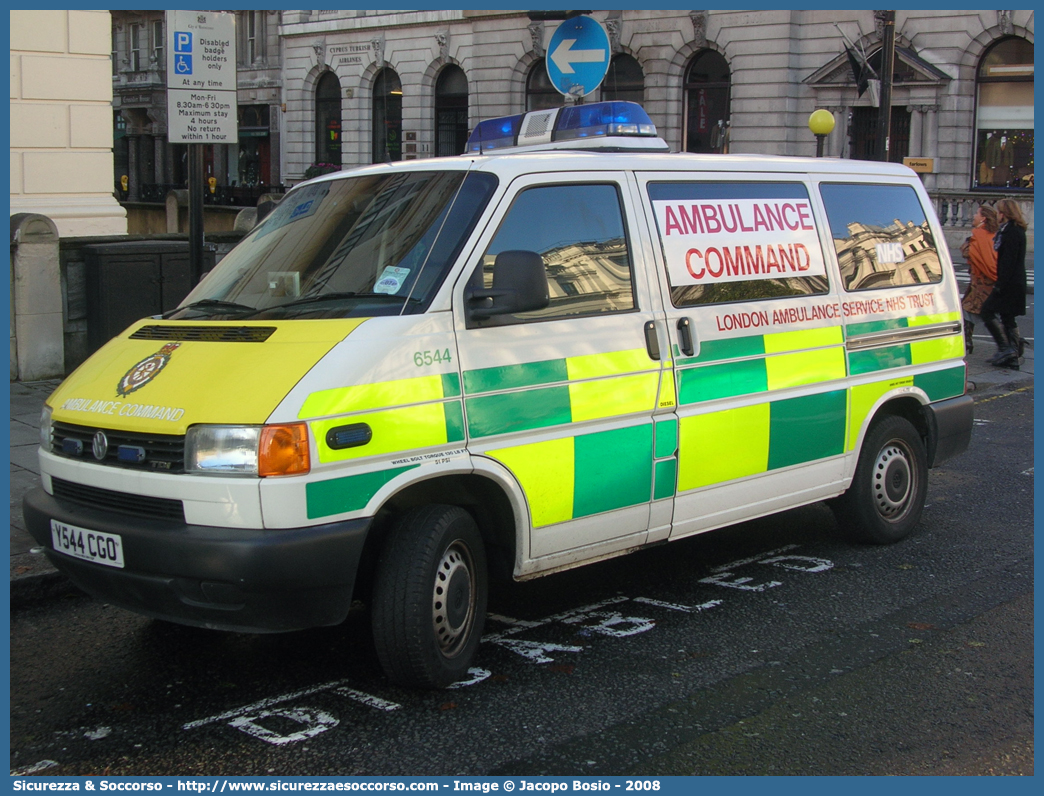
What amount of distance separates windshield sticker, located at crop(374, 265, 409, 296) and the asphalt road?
1552mm

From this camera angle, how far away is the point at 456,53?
4534 cm

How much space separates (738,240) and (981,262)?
8855 millimetres

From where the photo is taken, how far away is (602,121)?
568cm

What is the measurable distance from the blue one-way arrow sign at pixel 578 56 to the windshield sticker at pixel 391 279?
517cm

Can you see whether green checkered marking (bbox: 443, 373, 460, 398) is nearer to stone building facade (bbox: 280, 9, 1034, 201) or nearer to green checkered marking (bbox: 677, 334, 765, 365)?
green checkered marking (bbox: 677, 334, 765, 365)

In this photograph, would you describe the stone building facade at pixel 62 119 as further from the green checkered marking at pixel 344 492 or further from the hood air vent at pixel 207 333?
the green checkered marking at pixel 344 492

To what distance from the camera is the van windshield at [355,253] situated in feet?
15.1

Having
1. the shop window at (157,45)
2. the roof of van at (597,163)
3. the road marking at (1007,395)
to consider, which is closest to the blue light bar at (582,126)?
the roof of van at (597,163)

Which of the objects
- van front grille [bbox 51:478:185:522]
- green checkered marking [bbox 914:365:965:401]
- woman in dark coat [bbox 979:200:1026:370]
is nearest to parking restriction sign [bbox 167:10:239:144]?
van front grille [bbox 51:478:185:522]

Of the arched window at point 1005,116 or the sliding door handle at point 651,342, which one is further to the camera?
the arched window at point 1005,116

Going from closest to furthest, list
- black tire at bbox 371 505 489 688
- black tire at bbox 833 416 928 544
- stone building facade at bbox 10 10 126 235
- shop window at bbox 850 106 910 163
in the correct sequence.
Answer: black tire at bbox 371 505 489 688
black tire at bbox 833 416 928 544
stone building facade at bbox 10 10 126 235
shop window at bbox 850 106 910 163

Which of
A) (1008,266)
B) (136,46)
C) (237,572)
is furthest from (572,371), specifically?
(136,46)

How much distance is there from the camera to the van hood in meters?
4.11

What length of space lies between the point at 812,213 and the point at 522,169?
2.03m
